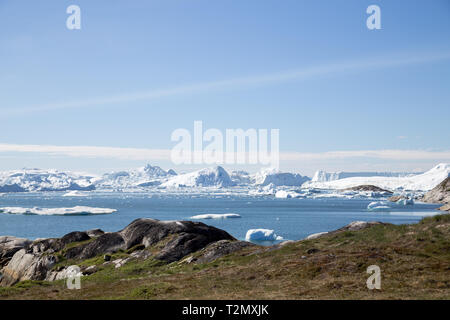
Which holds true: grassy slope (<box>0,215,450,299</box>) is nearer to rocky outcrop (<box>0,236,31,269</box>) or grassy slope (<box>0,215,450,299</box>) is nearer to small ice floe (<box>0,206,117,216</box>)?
rocky outcrop (<box>0,236,31,269</box>)

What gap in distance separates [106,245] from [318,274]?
3320cm

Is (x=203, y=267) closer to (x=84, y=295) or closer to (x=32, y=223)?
(x=84, y=295)

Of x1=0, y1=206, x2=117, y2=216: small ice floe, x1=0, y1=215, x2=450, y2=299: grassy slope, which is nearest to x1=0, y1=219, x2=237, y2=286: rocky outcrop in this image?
x1=0, y1=215, x2=450, y2=299: grassy slope

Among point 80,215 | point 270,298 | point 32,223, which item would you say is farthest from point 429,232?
point 80,215

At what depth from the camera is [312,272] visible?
27.1 m

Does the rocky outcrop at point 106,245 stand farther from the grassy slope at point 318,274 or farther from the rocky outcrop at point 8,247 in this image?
the grassy slope at point 318,274

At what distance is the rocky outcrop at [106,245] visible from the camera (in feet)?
157

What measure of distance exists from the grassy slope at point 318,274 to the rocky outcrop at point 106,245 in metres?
9.88

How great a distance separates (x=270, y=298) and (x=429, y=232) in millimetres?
18426

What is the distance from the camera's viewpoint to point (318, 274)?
2670 cm

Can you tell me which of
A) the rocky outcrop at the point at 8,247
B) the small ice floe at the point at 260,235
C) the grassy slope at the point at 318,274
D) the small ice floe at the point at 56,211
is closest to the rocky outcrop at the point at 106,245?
the rocky outcrop at the point at 8,247

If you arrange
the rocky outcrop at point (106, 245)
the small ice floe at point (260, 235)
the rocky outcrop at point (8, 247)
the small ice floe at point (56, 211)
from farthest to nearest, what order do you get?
the small ice floe at point (56, 211) < the small ice floe at point (260, 235) < the rocky outcrop at point (8, 247) < the rocky outcrop at point (106, 245)

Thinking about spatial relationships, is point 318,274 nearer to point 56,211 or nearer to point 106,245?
point 106,245

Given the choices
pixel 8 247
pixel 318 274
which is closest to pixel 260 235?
pixel 8 247
